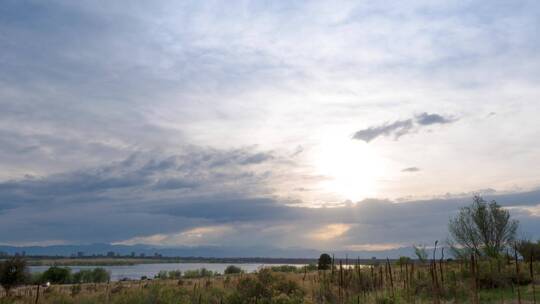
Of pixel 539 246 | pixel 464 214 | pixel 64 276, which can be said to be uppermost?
pixel 464 214

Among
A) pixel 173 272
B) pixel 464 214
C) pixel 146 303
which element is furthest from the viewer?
pixel 173 272

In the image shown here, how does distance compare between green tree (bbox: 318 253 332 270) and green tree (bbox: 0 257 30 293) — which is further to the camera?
green tree (bbox: 318 253 332 270)

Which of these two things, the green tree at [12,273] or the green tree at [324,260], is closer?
the green tree at [12,273]

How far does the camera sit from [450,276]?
83.6 feet

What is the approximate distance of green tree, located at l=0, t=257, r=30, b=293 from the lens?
2945cm

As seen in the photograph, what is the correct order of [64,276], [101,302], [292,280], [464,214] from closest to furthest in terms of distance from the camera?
[101,302], [292,280], [464,214], [64,276]

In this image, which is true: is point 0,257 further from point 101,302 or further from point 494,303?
point 494,303

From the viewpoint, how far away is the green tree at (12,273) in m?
29.5

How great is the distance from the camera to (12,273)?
1164 inches

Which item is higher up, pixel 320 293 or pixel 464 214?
pixel 464 214

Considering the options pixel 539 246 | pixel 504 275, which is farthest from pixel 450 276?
pixel 539 246

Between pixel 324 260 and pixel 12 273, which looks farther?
pixel 324 260

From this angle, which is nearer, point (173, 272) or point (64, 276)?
point (64, 276)

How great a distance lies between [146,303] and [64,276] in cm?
3701
